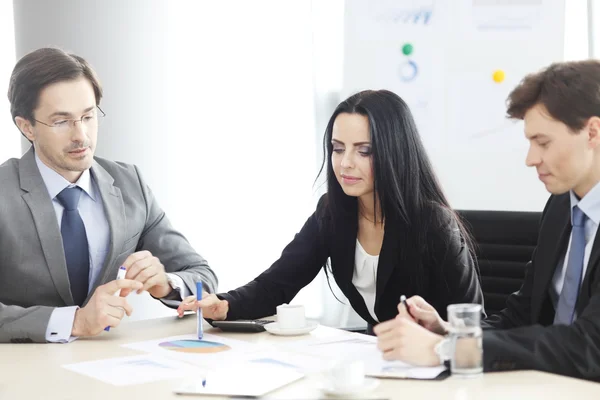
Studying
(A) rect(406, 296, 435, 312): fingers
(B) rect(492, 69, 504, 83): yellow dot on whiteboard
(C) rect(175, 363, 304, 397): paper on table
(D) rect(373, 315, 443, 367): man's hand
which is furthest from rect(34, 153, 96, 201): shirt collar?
(B) rect(492, 69, 504, 83): yellow dot on whiteboard

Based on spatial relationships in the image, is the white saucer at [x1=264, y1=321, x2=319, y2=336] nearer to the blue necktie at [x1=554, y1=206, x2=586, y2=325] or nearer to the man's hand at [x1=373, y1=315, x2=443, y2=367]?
the man's hand at [x1=373, y1=315, x2=443, y2=367]

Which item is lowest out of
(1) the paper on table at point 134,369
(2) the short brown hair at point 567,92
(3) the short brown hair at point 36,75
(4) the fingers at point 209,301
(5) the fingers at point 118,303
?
(1) the paper on table at point 134,369

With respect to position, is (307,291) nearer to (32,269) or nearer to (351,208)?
(351,208)

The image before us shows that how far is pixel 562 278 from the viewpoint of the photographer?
7.08 ft

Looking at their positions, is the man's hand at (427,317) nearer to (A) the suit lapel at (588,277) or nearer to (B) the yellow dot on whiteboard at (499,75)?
(A) the suit lapel at (588,277)

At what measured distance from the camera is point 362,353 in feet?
6.27

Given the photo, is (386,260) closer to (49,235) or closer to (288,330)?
(288,330)

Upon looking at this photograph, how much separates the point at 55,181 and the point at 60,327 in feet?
1.98

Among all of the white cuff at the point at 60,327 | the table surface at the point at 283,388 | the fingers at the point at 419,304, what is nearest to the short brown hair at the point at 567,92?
the fingers at the point at 419,304

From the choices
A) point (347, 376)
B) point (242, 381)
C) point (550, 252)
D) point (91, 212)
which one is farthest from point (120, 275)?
point (550, 252)

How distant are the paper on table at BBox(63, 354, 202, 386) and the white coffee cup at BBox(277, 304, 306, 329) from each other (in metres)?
0.37

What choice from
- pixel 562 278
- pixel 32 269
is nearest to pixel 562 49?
pixel 562 278

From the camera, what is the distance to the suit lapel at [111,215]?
2588mm

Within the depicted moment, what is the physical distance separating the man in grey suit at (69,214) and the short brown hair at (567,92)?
3.74 feet
